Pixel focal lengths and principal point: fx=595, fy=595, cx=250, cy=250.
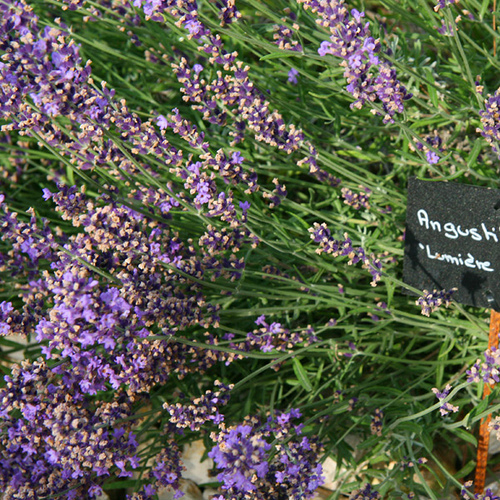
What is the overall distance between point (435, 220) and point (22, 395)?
3.83ft

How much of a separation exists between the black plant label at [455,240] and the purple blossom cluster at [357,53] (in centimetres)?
36

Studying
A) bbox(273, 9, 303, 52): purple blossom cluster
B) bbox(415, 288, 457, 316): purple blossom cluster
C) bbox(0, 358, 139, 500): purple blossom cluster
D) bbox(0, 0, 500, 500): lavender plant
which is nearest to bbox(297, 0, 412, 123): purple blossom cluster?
bbox(0, 0, 500, 500): lavender plant

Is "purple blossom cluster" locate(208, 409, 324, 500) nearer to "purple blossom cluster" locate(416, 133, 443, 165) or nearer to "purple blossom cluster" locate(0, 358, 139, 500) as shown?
"purple blossom cluster" locate(0, 358, 139, 500)

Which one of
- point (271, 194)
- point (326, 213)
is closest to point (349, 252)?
point (271, 194)

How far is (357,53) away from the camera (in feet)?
4.21

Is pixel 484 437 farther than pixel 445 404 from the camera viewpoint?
Yes

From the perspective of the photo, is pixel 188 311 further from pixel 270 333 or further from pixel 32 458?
pixel 32 458

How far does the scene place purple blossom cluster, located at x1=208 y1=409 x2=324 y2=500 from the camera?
123 centimetres

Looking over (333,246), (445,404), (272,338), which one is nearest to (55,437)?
(272,338)

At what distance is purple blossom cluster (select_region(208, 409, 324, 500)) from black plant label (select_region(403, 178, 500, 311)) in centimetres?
56

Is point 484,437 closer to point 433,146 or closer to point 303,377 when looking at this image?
Result: point 303,377

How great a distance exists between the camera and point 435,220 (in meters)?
1.67

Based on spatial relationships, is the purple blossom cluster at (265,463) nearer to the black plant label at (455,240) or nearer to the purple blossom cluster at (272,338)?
the purple blossom cluster at (272,338)

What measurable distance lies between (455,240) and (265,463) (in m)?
0.83
